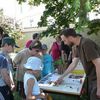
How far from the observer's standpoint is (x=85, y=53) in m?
4.06

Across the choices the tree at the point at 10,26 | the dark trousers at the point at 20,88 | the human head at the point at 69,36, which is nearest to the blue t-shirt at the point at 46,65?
the dark trousers at the point at 20,88

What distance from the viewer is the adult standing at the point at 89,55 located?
13.2 ft

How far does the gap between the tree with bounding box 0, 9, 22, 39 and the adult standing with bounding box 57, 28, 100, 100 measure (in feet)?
54.1

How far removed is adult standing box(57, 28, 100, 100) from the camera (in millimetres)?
4016

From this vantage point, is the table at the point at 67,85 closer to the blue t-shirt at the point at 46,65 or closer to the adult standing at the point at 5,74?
the blue t-shirt at the point at 46,65

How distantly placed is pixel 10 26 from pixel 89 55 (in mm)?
17935

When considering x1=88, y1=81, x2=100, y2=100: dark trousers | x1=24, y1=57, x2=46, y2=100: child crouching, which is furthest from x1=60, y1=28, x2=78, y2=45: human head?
x1=88, y1=81, x2=100, y2=100: dark trousers

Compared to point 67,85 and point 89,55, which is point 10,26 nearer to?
point 67,85

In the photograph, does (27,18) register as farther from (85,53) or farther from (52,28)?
(85,53)

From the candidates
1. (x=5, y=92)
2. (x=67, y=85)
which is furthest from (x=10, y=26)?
(x=5, y=92)

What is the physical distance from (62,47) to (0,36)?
247cm

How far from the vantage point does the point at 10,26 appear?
21562 millimetres

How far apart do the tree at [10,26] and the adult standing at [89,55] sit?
650 inches

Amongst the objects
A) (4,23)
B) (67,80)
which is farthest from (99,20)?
(4,23)
